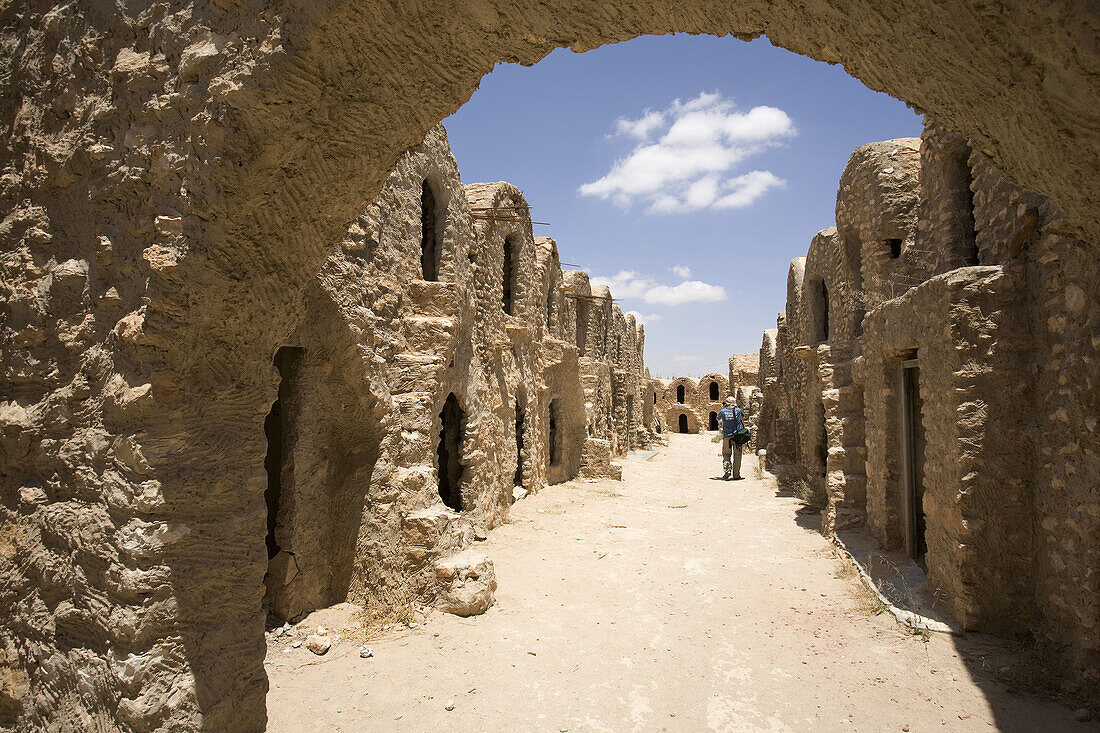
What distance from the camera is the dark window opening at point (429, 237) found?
8242 mm

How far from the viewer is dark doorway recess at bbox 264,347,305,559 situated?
18.1 ft

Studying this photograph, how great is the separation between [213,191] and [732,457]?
16.0m

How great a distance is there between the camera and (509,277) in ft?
40.9

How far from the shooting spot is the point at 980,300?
4.95 m

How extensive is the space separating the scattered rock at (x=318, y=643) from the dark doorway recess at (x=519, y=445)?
7472mm

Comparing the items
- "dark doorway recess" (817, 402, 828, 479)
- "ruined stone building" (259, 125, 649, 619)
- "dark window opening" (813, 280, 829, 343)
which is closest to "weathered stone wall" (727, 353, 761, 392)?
"dark window opening" (813, 280, 829, 343)

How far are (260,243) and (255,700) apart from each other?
2.15m

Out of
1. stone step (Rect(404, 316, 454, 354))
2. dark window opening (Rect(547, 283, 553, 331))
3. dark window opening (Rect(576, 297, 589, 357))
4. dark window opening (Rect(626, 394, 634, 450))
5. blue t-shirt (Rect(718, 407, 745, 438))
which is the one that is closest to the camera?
stone step (Rect(404, 316, 454, 354))

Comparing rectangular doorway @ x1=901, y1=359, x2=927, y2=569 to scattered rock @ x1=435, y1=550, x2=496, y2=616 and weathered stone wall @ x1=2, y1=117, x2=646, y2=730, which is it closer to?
scattered rock @ x1=435, y1=550, x2=496, y2=616

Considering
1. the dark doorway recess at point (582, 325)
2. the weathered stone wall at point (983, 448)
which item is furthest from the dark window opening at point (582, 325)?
the weathered stone wall at point (983, 448)

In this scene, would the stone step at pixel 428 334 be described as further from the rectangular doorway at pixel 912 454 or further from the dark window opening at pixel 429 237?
the rectangular doorway at pixel 912 454

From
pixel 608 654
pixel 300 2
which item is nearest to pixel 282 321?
pixel 300 2

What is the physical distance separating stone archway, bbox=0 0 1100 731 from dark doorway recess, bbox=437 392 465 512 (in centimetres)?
645

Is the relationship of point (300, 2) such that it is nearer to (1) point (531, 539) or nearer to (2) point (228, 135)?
(2) point (228, 135)
